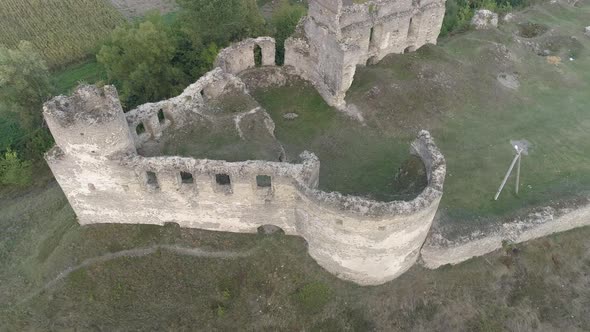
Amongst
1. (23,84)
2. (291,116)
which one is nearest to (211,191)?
(291,116)

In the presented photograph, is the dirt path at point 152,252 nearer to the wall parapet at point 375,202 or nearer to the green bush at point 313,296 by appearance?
the green bush at point 313,296

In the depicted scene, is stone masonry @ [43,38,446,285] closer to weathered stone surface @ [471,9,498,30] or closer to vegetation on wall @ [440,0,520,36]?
weathered stone surface @ [471,9,498,30]

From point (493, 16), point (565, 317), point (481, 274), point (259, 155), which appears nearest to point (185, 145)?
point (259, 155)

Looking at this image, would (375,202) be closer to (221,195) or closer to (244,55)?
(221,195)

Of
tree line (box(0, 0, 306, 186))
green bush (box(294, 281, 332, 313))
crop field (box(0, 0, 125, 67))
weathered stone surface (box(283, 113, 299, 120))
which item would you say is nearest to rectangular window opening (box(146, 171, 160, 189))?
green bush (box(294, 281, 332, 313))

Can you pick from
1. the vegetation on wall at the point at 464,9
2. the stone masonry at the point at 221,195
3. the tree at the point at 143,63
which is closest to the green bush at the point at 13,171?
the tree at the point at 143,63

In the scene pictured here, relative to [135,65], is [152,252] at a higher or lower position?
lower

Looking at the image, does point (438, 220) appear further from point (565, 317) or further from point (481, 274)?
point (565, 317)
